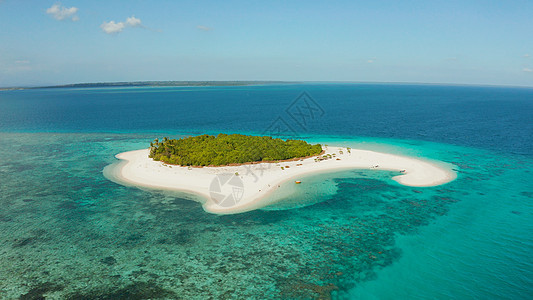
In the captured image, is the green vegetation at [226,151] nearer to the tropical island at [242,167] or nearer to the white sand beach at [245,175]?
the tropical island at [242,167]

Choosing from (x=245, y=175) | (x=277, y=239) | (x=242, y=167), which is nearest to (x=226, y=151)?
(x=242, y=167)

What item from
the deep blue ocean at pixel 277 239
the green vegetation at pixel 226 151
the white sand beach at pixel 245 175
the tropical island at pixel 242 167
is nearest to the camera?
the deep blue ocean at pixel 277 239

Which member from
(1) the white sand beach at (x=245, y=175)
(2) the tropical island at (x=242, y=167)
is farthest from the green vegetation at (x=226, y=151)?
(1) the white sand beach at (x=245, y=175)

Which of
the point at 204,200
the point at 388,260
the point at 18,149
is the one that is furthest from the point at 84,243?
the point at 18,149

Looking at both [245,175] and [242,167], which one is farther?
[242,167]

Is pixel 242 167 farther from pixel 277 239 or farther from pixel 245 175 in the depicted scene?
pixel 277 239

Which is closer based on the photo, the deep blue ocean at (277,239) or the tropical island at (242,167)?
the deep blue ocean at (277,239)

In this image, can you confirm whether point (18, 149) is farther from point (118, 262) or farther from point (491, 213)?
point (491, 213)
